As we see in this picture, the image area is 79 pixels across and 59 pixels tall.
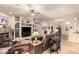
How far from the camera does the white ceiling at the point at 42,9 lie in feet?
5.21

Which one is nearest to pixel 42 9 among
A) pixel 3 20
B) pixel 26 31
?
pixel 26 31

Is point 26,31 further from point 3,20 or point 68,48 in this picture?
point 68,48

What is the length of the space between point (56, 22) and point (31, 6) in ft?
1.62

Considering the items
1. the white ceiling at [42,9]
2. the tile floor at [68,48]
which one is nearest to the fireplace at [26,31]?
the white ceiling at [42,9]

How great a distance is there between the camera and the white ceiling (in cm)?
159

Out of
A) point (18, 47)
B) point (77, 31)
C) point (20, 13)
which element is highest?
point (20, 13)

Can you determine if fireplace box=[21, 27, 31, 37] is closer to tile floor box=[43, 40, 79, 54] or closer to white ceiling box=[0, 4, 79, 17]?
white ceiling box=[0, 4, 79, 17]

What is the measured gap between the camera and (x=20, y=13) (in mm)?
1628

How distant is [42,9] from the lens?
5.33 feet

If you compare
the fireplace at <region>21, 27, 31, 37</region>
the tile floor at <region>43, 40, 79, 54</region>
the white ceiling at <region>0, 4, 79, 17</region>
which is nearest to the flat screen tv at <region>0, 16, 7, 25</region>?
the white ceiling at <region>0, 4, 79, 17</region>

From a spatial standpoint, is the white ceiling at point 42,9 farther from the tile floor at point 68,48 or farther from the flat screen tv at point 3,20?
the tile floor at point 68,48

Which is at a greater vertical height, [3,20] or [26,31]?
[3,20]
